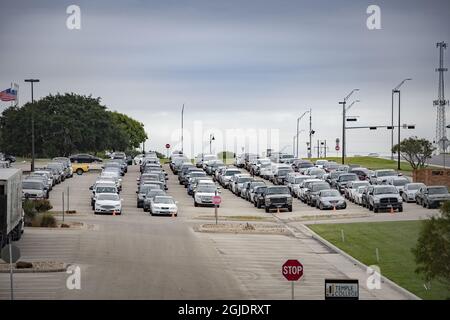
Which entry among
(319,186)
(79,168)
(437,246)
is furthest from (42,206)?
(437,246)

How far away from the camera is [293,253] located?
1823 inches

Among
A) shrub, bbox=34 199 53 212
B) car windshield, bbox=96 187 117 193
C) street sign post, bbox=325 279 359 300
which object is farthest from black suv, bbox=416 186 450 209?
street sign post, bbox=325 279 359 300

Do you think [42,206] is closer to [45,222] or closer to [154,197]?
[154,197]

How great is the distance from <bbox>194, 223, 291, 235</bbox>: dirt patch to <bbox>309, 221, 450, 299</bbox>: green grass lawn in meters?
1.91

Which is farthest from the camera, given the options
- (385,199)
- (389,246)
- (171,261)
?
(385,199)

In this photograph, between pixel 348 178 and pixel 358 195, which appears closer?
pixel 358 195

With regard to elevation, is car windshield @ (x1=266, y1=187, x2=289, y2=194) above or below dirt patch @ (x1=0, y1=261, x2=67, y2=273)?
above

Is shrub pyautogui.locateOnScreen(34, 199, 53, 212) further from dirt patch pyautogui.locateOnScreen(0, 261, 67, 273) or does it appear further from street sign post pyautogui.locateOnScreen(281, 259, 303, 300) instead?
street sign post pyautogui.locateOnScreen(281, 259, 303, 300)

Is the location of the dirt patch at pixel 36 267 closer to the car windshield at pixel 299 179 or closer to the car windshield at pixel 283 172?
the car windshield at pixel 299 179

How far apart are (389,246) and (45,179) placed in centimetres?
3168

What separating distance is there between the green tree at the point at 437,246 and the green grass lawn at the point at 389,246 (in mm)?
2901

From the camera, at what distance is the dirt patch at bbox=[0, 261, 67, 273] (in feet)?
126

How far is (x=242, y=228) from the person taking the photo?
55781 millimetres
